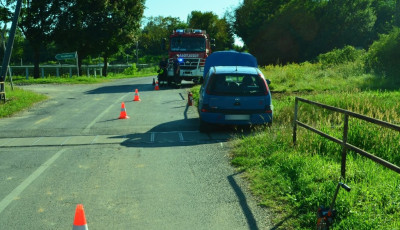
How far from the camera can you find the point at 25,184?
23.2 ft

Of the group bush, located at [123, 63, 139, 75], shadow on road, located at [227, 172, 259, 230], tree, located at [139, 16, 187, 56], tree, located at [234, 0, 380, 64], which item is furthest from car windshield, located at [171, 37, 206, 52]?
tree, located at [139, 16, 187, 56]

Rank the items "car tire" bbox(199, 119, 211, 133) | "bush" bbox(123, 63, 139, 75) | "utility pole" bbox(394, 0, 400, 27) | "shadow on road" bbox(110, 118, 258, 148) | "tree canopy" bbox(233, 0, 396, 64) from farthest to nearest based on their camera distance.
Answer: "bush" bbox(123, 63, 139, 75) → "tree canopy" bbox(233, 0, 396, 64) → "utility pole" bbox(394, 0, 400, 27) → "car tire" bbox(199, 119, 211, 133) → "shadow on road" bbox(110, 118, 258, 148)

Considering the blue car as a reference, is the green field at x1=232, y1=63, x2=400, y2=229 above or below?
below

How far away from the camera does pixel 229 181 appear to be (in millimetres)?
7129

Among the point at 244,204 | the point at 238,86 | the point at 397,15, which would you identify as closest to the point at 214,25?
the point at 397,15

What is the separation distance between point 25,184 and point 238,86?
6.15 m

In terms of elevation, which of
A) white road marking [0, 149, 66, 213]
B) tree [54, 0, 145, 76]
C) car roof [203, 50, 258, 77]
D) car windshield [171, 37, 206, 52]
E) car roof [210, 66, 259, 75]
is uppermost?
tree [54, 0, 145, 76]

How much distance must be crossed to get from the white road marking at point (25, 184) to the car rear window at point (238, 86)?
14.1 ft

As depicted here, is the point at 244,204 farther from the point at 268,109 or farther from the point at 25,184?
the point at 268,109

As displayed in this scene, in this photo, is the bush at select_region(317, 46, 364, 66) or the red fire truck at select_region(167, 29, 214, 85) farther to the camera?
the bush at select_region(317, 46, 364, 66)

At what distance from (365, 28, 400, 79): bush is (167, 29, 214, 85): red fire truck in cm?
1023

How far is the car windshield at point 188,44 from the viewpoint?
28000 millimetres

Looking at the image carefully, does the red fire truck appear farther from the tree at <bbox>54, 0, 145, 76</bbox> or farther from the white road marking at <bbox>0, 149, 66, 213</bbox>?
the white road marking at <bbox>0, 149, 66, 213</bbox>

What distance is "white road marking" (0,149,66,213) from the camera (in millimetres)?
6160
